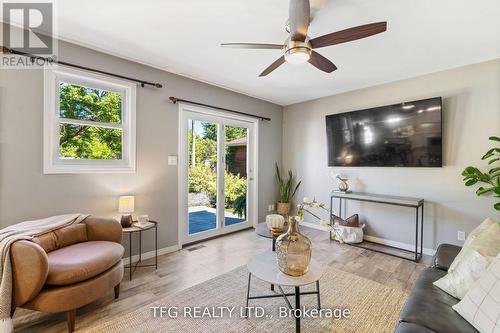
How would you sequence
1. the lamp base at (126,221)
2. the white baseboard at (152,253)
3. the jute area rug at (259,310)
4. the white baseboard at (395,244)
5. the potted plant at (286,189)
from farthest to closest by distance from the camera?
1. the potted plant at (286,189)
2. the white baseboard at (395,244)
3. the white baseboard at (152,253)
4. the lamp base at (126,221)
5. the jute area rug at (259,310)

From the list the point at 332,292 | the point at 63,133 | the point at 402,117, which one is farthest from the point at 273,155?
the point at 63,133

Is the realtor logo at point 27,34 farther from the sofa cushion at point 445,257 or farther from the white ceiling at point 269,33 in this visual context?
the sofa cushion at point 445,257

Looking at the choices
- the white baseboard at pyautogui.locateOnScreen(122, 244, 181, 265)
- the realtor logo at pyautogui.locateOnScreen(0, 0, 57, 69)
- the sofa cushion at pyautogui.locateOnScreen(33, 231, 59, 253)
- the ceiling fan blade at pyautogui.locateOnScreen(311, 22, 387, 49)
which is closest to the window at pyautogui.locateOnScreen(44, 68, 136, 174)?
the realtor logo at pyautogui.locateOnScreen(0, 0, 57, 69)

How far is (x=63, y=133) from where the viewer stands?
2.61m

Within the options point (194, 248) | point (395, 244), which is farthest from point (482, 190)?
point (194, 248)

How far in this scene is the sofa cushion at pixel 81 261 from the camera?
1709 mm

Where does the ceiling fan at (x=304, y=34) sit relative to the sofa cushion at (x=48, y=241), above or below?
above

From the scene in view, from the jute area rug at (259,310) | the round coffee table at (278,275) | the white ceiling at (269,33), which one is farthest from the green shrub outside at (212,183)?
the round coffee table at (278,275)

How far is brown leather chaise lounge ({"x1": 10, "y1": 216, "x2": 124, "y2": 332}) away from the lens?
1.60 m

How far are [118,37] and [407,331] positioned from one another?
135 inches

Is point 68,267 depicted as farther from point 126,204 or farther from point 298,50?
point 298,50

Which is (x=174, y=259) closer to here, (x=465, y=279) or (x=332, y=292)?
(x=332, y=292)

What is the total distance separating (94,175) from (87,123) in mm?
633

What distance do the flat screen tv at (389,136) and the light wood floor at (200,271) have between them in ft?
4.64
